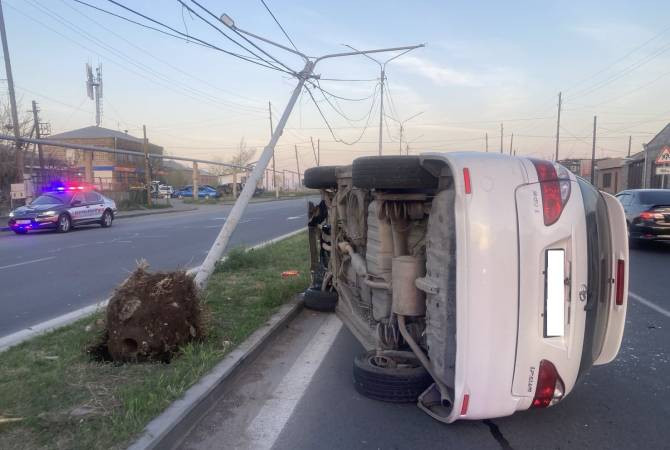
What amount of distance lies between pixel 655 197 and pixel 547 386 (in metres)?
12.6

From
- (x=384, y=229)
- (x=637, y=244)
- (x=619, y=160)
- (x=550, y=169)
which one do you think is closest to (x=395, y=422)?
(x=384, y=229)

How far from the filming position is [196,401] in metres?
4.05

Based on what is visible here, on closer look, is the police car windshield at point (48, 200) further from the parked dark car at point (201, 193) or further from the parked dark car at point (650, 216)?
the parked dark car at point (201, 193)

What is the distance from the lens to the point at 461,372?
11.3 feet

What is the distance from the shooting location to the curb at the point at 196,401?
138 inches

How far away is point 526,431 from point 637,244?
43.4ft

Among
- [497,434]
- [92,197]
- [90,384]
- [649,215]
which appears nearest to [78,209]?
[92,197]

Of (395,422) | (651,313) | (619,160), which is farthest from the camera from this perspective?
(619,160)

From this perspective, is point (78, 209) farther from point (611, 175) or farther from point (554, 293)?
point (611, 175)

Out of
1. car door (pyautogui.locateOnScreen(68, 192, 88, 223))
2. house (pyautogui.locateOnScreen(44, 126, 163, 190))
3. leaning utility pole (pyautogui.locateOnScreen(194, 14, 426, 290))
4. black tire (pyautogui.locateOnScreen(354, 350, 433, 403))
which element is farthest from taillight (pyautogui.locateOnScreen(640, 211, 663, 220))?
house (pyautogui.locateOnScreen(44, 126, 163, 190))

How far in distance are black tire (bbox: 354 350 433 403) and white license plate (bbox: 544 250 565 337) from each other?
1.16 meters

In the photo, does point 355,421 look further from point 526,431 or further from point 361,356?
point 526,431

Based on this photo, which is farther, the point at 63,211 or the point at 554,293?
the point at 63,211

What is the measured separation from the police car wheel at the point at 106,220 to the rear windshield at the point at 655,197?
63.9 ft
